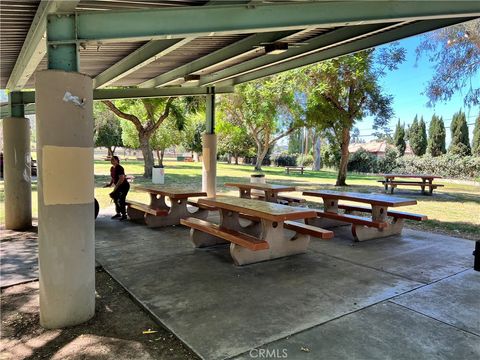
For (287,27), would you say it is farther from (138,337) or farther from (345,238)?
(345,238)

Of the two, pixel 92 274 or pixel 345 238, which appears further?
pixel 345 238

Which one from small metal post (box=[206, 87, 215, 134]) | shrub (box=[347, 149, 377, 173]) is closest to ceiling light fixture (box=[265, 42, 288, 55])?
small metal post (box=[206, 87, 215, 134])

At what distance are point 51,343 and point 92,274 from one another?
686mm

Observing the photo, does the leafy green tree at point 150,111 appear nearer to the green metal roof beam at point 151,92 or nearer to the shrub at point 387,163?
the green metal roof beam at point 151,92

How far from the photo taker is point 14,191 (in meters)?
7.47

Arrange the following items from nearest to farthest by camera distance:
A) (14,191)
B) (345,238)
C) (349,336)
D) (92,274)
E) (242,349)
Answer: (242,349), (349,336), (92,274), (345,238), (14,191)

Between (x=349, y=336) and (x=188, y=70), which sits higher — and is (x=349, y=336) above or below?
below

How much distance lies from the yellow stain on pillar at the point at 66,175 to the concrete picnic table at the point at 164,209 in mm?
3961

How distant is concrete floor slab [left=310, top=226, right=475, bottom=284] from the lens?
5.03m

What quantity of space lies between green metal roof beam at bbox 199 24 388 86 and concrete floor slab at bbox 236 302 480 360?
404 cm

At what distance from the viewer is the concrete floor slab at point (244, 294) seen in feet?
10.7

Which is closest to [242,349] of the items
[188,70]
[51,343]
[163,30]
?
[51,343]

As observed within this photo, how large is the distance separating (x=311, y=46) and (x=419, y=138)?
38891mm

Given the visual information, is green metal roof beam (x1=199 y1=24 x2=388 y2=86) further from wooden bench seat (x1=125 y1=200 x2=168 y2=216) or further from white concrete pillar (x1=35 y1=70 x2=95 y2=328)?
white concrete pillar (x1=35 y1=70 x2=95 y2=328)
